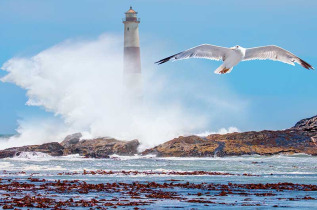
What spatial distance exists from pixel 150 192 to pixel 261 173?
9.74 meters

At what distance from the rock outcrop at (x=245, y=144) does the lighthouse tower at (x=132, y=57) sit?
12836mm

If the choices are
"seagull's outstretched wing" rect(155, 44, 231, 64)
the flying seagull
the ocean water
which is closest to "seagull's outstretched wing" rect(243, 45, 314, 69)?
the flying seagull

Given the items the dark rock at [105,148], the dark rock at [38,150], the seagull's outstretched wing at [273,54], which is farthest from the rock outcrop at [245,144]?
the seagull's outstretched wing at [273,54]

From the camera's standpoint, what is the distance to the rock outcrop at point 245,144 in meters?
41.8

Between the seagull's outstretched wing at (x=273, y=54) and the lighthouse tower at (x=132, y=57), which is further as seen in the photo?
the lighthouse tower at (x=132, y=57)

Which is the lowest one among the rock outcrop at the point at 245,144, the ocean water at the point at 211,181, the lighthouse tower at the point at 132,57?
the ocean water at the point at 211,181

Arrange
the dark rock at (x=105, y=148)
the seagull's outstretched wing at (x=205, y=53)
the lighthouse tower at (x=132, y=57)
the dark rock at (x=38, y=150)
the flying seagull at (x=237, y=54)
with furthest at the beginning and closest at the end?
the lighthouse tower at (x=132, y=57) < the dark rock at (x=105, y=148) < the dark rock at (x=38, y=150) < the flying seagull at (x=237, y=54) < the seagull's outstretched wing at (x=205, y=53)

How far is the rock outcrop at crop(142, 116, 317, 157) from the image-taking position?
41750mm

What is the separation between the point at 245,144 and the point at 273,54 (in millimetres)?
23699

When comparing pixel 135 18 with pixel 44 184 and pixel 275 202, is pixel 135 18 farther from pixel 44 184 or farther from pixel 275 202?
pixel 275 202

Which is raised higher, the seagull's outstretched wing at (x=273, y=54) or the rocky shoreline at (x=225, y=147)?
the seagull's outstretched wing at (x=273, y=54)

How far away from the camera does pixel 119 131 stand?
5503cm

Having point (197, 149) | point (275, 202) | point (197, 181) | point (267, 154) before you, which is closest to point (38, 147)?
point (197, 149)

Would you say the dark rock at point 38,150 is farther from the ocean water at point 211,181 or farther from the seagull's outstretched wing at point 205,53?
the seagull's outstretched wing at point 205,53
